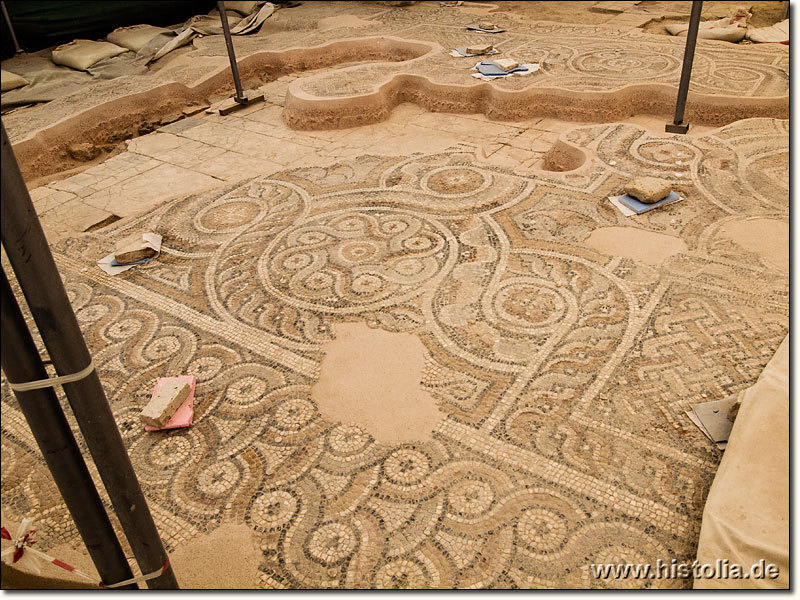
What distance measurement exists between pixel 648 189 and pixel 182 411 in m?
2.88

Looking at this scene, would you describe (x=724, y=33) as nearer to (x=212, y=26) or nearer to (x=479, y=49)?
(x=479, y=49)

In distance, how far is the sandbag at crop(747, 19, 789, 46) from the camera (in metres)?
6.72

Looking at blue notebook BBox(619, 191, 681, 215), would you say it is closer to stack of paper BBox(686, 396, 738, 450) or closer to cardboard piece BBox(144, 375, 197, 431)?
stack of paper BBox(686, 396, 738, 450)

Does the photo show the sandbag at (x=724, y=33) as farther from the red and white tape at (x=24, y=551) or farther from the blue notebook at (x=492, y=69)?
the red and white tape at (x=24, y=551)

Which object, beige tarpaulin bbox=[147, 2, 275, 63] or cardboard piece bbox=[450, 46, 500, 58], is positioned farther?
beige tarpaulin bbox=[147, 2, 275, 63]

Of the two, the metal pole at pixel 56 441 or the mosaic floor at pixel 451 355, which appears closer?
the metal pole at pixel 56 441

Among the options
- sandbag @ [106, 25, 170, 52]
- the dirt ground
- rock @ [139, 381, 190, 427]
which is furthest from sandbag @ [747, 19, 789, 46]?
rock @ [139, 381, 190, 427]

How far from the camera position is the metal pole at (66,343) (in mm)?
1136

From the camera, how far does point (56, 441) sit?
1.30m

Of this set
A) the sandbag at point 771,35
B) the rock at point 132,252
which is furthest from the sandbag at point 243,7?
the sandbag at point 771,35

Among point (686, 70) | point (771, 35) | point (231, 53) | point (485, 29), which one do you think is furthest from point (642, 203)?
point (771, 35)

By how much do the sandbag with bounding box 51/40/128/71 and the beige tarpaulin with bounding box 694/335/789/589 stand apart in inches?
283

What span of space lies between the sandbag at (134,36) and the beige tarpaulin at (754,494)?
7448mm

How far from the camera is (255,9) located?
8289 mm
